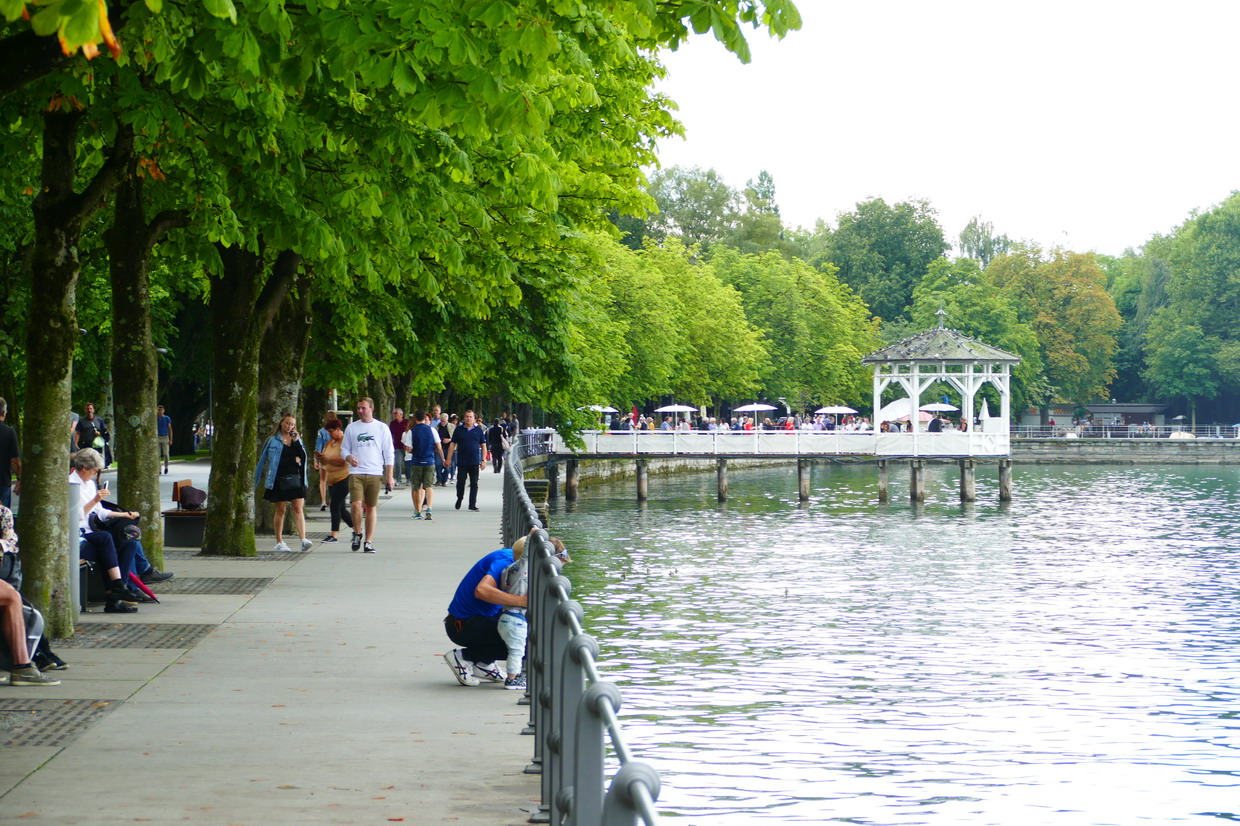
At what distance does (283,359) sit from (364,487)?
2683 mm

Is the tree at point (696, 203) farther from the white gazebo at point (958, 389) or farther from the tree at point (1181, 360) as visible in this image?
the white gazebo at point (958, 389)

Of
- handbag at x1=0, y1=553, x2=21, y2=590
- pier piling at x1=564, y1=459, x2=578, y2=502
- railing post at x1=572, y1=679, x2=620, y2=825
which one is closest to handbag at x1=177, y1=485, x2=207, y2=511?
handbag at x1=0, y1=553, x2=21, y2=590

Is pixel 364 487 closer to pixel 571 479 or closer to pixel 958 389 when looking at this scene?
pixel 571 479

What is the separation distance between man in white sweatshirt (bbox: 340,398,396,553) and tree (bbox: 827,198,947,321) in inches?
3732

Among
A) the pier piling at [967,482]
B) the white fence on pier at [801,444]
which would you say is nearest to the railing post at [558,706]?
the white fence on pier at [801,444]

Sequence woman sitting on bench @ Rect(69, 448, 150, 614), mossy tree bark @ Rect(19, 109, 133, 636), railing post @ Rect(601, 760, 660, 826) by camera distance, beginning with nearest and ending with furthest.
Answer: railing post @ Rect(601, 760, 660, 826), mossy tree bark @ Rect(19, 109, 133, 636), woman sitting on bench @ Rect(69, 448, 150, 614)

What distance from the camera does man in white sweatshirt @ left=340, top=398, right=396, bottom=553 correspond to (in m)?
21.8

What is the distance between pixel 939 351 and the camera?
60438 mm

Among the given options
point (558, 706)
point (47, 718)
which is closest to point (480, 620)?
point (47, 718)

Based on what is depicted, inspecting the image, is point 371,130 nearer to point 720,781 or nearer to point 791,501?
point 720,781

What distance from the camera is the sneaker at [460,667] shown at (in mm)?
10953

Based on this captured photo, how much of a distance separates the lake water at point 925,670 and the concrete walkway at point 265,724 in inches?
82.8

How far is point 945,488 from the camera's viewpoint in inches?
2699

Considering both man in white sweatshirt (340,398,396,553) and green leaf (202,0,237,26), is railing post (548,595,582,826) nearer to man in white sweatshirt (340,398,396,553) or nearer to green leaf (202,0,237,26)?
green leaf (202,0,237,26)
